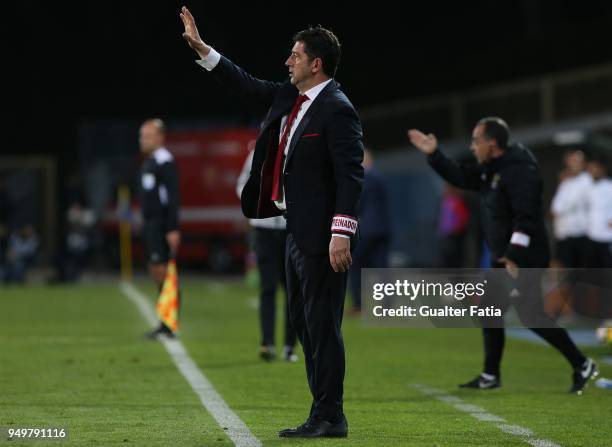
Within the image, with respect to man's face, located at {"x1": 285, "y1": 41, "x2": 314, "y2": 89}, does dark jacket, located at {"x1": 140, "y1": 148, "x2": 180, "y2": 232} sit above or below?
below

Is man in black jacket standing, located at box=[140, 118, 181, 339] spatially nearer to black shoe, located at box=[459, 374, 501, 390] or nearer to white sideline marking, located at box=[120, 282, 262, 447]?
white sideline marking, located at box=[120, 282, 262, 447]

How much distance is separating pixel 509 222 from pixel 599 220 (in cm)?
626

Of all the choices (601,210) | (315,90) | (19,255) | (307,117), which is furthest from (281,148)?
(19,255)

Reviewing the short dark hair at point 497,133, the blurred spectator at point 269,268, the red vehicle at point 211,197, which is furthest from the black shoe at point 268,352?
the red vehicle at point 211,197

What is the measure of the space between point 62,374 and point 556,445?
4.63 meters

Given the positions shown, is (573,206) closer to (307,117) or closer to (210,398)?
(210,398)

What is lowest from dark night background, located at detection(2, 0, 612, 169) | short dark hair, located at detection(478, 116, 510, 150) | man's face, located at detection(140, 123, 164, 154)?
short dark hair, located at detection(478, 116, 510, 150)

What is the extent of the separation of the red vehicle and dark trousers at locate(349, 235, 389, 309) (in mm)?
12580

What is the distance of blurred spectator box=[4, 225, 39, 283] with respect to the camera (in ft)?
93.6

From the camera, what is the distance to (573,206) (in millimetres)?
17234

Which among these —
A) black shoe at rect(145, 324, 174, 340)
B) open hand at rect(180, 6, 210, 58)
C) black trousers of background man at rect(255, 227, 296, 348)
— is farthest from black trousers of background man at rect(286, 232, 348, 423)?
black shoe at rect(145, 324, 174, 340)

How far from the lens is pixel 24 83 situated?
40.9m

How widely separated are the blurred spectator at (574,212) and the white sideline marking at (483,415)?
6449 millimetres

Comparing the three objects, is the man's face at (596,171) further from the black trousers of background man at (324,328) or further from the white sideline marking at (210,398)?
the black trousers of background man at (324,328)
